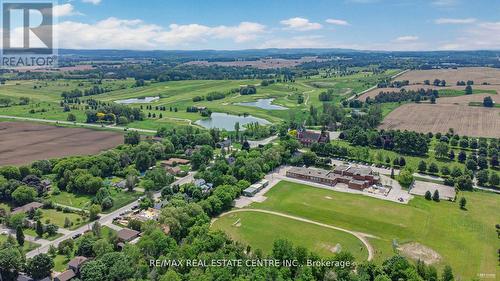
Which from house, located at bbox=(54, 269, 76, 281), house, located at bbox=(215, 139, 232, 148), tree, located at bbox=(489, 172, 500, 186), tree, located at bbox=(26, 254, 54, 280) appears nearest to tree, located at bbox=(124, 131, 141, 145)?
house, located at bbox=(215, 139, 232, 148)

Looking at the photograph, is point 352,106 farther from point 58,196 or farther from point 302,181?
point 58,196

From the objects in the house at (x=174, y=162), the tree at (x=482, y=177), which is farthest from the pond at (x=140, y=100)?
the tree at (x=482, y=177)

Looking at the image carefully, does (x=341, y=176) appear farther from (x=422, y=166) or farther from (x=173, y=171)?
(x=173, y=171)

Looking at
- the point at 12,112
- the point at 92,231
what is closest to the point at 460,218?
the point at 92,231

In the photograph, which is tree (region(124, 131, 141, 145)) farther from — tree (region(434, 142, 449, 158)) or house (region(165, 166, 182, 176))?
tree (region(434, 142, 449, 158))

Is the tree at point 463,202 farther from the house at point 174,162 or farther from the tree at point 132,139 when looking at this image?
the tree at point 132,139

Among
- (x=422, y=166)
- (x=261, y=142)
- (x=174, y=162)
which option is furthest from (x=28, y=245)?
(x=422, y=166)

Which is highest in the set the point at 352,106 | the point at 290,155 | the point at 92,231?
the point at 352,106
